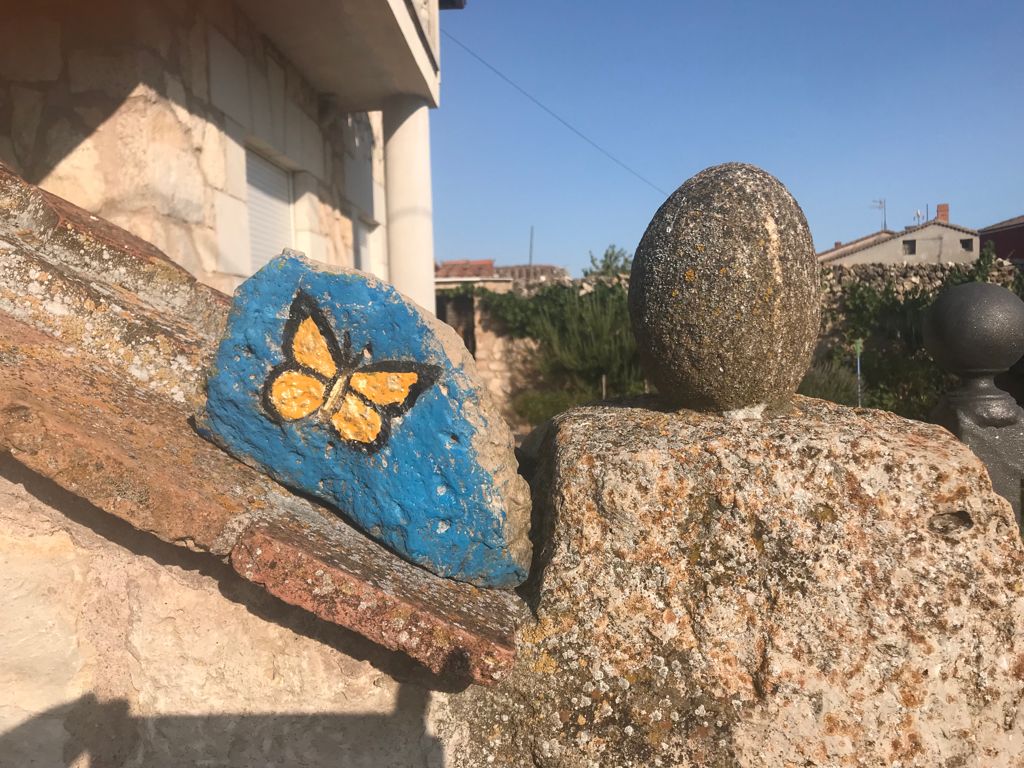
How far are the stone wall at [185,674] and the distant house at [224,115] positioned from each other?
2.17m

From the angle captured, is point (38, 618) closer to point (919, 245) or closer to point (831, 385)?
point (831, 385)

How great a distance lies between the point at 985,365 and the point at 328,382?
11.1ft

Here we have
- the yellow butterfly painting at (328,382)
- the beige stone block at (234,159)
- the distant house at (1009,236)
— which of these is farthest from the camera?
the distant house at (1009,236)

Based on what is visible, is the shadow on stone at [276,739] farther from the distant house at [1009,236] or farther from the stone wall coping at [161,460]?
the distant house at [1009,236]

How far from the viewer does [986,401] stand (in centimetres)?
341

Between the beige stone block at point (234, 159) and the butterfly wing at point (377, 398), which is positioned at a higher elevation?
the beige stone block at point (234, 159)

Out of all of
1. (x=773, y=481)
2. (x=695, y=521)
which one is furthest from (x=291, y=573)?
(x=773, y=481)

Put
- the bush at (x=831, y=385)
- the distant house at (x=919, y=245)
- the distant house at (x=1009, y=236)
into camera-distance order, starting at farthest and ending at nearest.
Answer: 1. the distant house at (x=919, y=245)
2. the distant house at (x=1009, y=236)
3. the bush at (x=831, y=385)

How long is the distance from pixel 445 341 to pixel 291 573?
63 cm

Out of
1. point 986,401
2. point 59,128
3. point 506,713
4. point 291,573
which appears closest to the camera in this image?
point 291,573

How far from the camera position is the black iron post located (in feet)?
10.8

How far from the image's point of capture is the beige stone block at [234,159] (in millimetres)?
3758

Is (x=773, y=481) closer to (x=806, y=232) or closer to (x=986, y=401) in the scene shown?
(x=806, y=232)

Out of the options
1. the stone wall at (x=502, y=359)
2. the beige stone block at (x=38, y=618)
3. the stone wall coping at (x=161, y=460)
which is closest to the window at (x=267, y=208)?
the stone wall coping at (x=161, y=460)
